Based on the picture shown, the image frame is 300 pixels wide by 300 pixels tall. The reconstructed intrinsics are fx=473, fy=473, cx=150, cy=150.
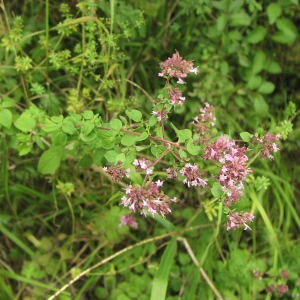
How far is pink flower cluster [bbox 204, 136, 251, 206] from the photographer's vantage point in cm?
130

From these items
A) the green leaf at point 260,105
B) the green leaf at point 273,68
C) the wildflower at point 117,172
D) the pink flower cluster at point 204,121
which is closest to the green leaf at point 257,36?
the green leaf at point 273,68

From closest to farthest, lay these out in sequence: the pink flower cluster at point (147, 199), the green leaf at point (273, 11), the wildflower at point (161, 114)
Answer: the pink flower cluster at point (147, 199) → the wildflower at point (161, 114) → the green leaf at point (273, 11)

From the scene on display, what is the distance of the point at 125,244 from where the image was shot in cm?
232

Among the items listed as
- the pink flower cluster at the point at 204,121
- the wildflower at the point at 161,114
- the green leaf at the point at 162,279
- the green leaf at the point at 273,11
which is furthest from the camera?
the green leaf at the point at 273,11

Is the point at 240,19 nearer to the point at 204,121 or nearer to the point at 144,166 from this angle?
the point at 204,121

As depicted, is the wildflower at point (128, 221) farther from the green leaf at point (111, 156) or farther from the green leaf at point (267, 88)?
the green leaf at point (267, 88)

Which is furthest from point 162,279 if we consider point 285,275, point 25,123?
point 25,123

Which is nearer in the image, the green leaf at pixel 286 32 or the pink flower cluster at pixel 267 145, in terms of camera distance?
the pink flower cluster at pixel 267 145

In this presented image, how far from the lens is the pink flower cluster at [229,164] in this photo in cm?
130

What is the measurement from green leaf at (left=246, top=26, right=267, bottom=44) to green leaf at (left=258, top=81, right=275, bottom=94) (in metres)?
0.22

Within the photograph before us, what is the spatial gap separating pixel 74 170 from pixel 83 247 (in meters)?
0.37

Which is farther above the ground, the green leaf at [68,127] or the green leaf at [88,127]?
the green leaf at [88,127]

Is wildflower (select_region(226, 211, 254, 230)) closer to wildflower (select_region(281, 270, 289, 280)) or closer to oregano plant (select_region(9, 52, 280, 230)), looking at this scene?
oregano plant (select_region(9, 52, 280, 230))

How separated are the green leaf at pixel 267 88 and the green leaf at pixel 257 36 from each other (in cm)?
22
